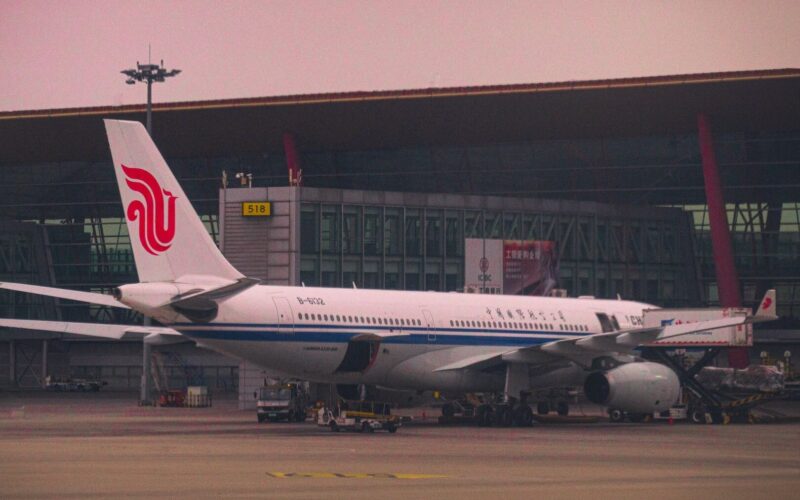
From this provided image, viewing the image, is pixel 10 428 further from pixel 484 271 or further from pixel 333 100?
pixel 333 100

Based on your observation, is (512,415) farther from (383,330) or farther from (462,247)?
(462,247)

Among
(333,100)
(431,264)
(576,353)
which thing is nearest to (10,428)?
(576,353)

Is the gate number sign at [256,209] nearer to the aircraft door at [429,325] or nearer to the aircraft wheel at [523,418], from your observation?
the aircraft door at [429,325]

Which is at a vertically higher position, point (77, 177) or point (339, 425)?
point (77, 177)

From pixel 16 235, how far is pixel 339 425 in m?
63.4

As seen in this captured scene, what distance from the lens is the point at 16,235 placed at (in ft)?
328

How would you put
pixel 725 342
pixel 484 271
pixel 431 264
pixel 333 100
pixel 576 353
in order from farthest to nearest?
pixel 333 100 → pixel 431 264 → pixel 484 271 → pixel 725 342 → pixel 576 353

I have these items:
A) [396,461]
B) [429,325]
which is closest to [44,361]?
[429,325]

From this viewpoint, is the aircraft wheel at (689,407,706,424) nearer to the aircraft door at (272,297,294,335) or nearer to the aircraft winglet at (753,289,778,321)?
the aircraft winglet at (753,289,778,321)

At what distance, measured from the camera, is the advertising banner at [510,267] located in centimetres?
6444

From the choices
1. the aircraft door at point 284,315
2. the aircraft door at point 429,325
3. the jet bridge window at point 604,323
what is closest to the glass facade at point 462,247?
the jet bridge window at point 604,323

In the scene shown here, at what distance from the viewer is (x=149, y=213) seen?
131ft

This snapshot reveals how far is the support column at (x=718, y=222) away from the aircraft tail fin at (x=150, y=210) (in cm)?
4328

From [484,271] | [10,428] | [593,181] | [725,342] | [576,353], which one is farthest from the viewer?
[593,181]
